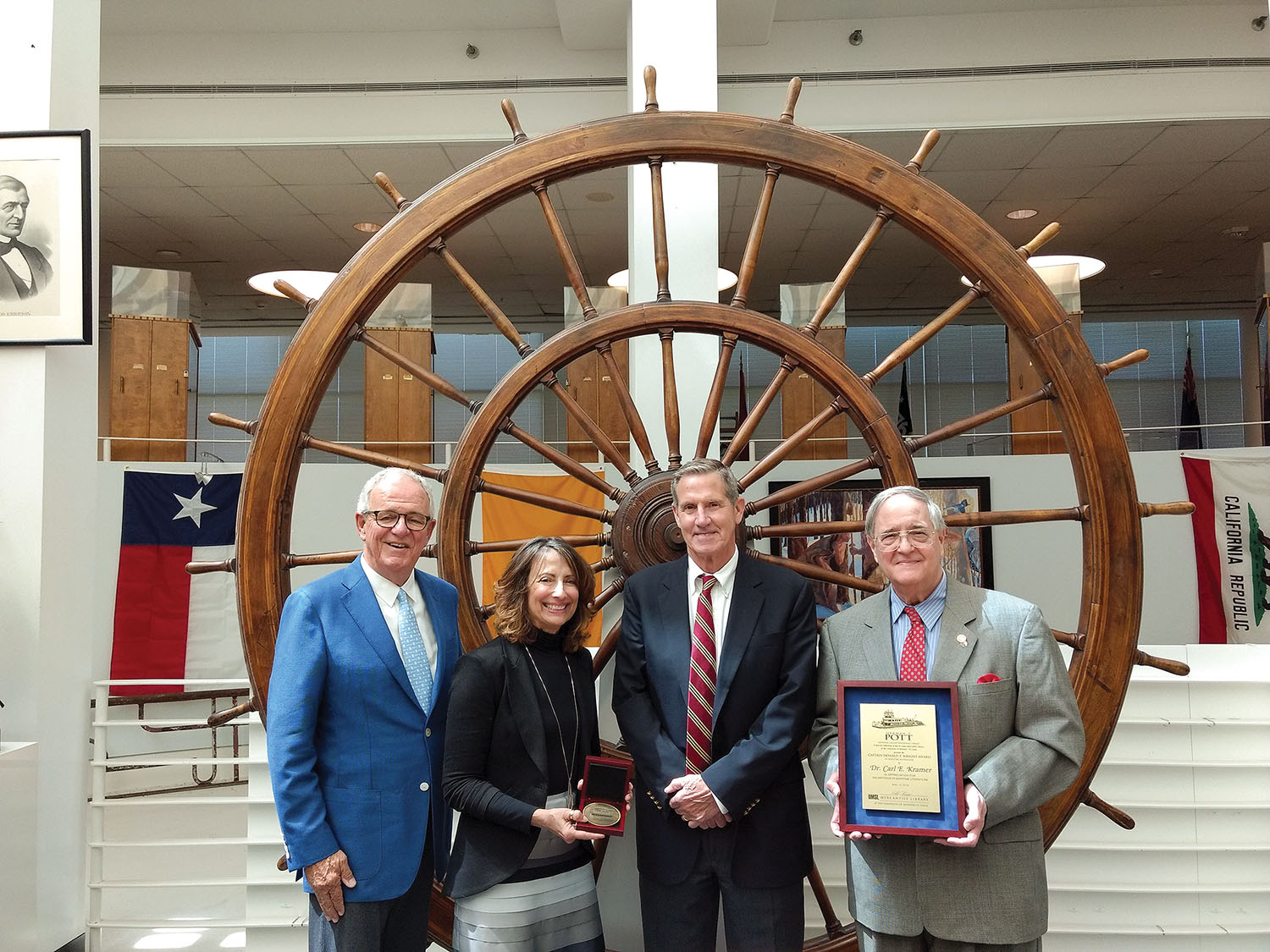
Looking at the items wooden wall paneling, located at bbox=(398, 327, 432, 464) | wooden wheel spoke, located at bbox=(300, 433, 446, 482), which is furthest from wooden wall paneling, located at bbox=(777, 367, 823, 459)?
wooden wheel spoke, located at bbox=(300, 433, 446, 482)

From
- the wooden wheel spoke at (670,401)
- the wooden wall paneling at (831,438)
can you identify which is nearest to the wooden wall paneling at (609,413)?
the wooden wall paneling at (831,438)

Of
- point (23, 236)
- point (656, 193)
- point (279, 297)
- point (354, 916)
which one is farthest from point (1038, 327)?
point (279, 297)

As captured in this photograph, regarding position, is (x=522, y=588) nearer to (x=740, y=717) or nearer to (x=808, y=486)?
(x=740, y=717)

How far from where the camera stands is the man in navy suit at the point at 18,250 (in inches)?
118

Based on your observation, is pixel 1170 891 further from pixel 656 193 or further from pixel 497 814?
pixel 656 193

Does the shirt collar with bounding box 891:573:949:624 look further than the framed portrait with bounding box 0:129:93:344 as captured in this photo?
No

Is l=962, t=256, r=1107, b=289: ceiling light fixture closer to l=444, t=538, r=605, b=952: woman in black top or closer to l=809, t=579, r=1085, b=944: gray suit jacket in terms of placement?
l=809, t=579, r=1085, b=944: gray suit jacket

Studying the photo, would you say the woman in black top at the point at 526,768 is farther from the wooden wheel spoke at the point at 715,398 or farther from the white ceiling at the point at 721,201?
the white ceiling at the point at 721,201

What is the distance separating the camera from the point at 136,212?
806 centimetres

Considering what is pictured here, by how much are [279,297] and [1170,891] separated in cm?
962

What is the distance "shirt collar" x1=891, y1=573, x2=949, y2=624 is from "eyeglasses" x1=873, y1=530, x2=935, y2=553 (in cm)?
10

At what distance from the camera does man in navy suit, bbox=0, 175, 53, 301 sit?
9.80 feet

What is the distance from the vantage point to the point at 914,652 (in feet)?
6.13

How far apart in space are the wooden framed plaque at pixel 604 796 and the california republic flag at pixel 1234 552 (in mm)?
7126
